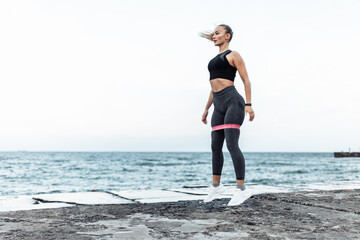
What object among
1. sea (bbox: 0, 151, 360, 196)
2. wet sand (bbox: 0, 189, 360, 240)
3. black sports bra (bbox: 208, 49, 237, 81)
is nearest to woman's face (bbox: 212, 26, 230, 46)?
black sports bra (bbox: 208, 49, 237, 81)

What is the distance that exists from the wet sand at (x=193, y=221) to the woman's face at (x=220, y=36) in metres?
1.50

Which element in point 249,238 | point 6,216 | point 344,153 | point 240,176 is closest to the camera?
point 249,238

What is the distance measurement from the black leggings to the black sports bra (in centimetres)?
12

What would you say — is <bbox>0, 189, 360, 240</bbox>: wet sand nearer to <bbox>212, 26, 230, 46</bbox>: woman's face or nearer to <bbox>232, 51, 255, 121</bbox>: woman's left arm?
Answer: <bbox>232, 51, 255, 121</bbox>: woman's left arm

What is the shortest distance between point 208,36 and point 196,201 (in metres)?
1.59

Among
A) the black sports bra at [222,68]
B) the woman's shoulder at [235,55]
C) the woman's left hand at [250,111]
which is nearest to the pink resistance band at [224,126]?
the woman's left hand at [250,111]

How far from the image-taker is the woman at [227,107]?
3.32 meters

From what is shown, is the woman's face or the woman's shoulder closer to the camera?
the woman's shoulder

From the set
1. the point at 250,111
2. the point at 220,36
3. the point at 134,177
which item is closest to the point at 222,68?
the point at 220,36

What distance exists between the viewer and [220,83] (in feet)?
11.3

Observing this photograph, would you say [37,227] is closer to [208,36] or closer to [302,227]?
[302,227]

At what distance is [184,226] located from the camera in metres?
2.32

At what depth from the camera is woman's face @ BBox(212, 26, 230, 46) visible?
3.54 metres

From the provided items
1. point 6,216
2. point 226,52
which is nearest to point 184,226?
point 6,216
